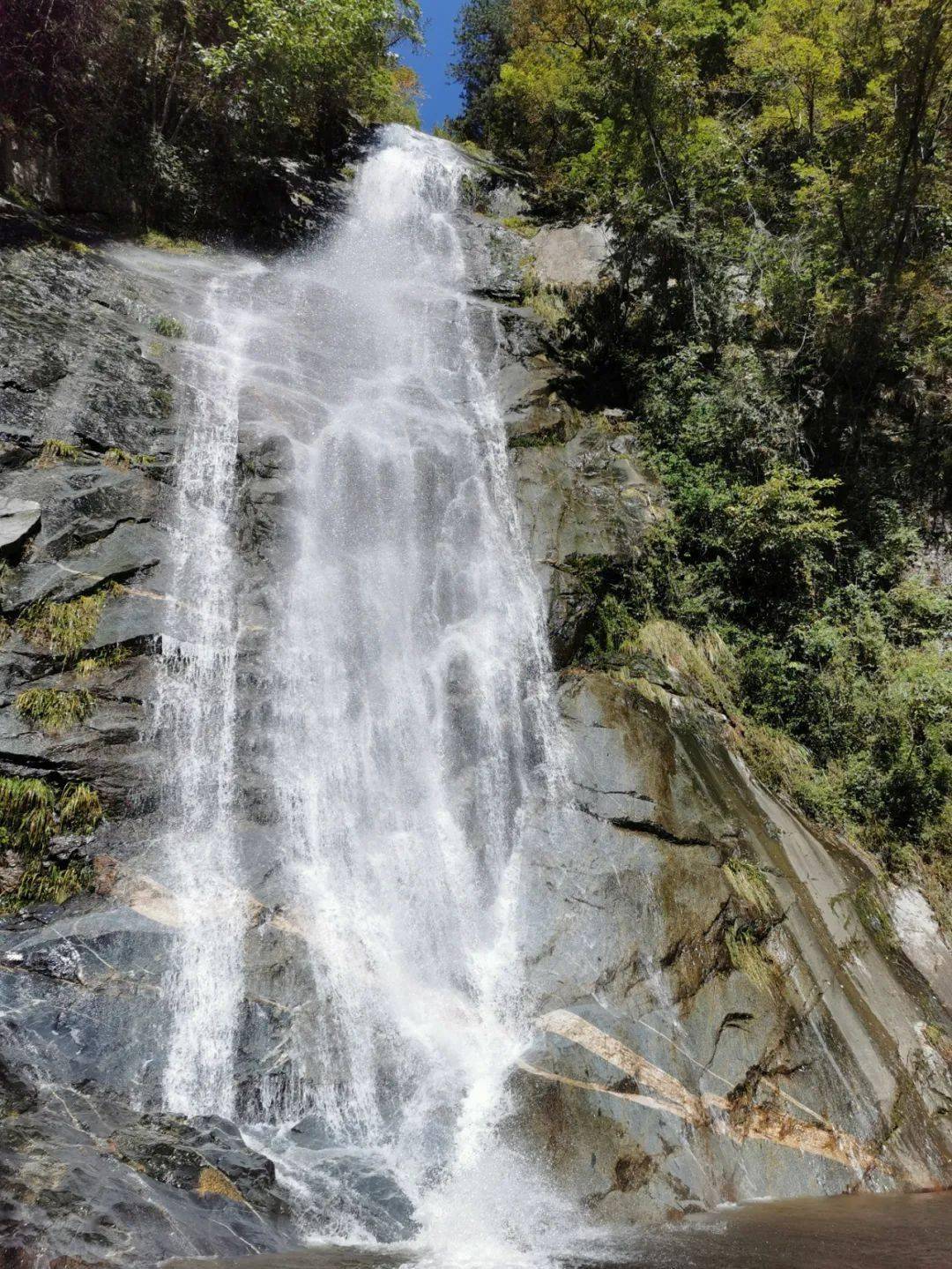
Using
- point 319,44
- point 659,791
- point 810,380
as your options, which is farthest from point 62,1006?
point 319,44

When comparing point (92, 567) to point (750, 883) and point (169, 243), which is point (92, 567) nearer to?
point (750, 883)

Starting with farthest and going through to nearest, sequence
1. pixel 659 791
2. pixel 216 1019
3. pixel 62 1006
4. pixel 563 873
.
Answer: pixel 659 791 < pixel 563 873 < pixel 216 1019 < pixel 62 1006

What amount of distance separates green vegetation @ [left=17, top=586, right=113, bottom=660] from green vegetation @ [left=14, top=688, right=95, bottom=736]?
47 centimetres

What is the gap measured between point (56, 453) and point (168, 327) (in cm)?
439

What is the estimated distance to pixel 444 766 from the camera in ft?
29.9

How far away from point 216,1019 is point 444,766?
361 cm

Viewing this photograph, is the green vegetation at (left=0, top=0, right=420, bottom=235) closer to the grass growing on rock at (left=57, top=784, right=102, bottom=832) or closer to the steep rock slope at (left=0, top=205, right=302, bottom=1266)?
the steep rock slope at (left=0, top=205, right=302, bottom=1266)

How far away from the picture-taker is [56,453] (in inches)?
372

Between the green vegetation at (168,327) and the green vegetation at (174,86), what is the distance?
4.39m

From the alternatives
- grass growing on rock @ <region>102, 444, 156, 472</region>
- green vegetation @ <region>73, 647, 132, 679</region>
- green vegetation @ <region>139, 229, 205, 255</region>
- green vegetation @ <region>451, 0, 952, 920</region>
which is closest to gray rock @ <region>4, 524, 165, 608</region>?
green vegetation @ <region>73, 647, 132, 679</region>

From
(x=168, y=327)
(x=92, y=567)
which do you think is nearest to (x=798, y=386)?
(x=168, y=327)

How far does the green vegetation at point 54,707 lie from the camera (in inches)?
297

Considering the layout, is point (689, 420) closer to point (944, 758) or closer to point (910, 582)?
point (910, 582)

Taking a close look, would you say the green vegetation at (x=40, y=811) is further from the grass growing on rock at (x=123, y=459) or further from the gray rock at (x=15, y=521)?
the grass growing on rock at (x=123, y=459)
